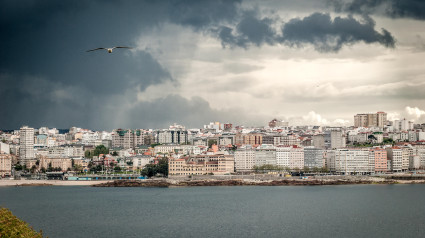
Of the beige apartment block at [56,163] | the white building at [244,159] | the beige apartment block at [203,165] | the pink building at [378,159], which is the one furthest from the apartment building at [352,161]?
the beige apartment block at [56,163]

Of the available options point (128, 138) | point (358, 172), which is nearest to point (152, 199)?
point (358, 172)

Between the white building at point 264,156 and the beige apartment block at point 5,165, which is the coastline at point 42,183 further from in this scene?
the white building at point 264,156

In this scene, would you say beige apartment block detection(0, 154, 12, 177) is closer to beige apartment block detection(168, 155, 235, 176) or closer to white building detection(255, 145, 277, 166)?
beige apartment block detection(168, 155, 235, 176)

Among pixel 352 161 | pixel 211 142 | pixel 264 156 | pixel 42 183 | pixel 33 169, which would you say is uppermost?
pixel 211 142

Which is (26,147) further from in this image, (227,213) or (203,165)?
(227,213)

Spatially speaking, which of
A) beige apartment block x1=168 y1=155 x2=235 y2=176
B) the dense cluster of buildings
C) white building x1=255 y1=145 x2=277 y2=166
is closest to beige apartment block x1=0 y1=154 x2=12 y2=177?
the dense cluster of buildings

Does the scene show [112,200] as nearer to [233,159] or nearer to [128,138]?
[233,159]

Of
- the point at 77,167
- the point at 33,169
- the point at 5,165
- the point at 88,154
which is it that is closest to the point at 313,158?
the point at 77,167
